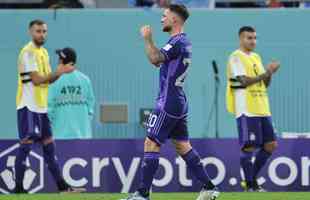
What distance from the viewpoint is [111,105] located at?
19641mm

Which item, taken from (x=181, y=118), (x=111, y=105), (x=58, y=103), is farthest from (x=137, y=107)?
(x=181, y=118)

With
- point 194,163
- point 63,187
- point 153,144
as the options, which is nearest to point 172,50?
point 153,144

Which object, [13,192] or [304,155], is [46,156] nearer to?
[13,192]

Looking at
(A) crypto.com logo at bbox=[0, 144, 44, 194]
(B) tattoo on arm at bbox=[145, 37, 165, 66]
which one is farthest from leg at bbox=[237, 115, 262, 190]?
(B) tattoo on arm at bbox=[145, 37, 165, 66]

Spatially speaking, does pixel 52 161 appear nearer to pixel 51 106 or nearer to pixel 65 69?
pixel 65 69

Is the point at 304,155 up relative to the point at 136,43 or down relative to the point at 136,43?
down

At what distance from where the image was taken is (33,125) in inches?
631

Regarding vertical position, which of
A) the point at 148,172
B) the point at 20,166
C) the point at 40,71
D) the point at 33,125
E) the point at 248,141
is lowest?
the point at 20,166

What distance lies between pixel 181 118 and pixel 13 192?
4672mm

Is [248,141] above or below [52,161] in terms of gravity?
above

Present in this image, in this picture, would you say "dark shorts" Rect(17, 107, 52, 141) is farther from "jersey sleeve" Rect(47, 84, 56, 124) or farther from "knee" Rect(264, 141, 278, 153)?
"knee" Rect(264, 141, 278, 153)

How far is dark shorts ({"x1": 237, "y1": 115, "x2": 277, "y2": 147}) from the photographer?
1630 centimetres

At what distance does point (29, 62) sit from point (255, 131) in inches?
125

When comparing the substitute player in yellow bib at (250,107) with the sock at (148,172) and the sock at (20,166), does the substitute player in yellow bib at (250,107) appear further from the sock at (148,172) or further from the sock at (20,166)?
the sock at (148,172)
